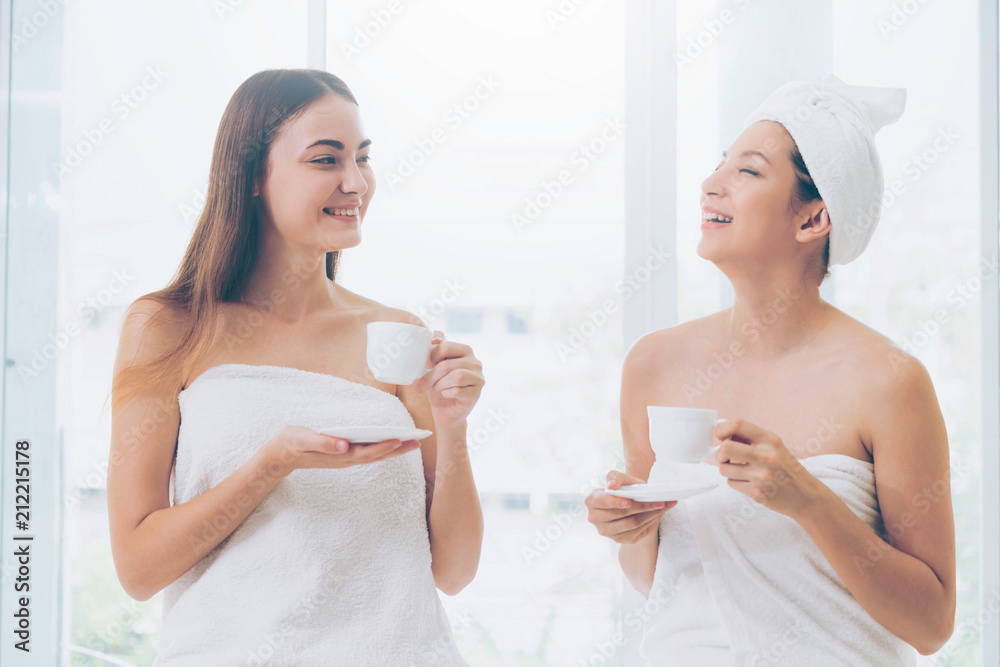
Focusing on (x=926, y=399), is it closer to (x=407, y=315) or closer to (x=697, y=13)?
(x=407, y=315)

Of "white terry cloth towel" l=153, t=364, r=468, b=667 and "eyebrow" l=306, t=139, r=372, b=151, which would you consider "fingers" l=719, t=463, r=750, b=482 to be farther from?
"eyebrow" l=306, t=139, r=372, b=151

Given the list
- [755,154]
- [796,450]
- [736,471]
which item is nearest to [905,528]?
[796,450]

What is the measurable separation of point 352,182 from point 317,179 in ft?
0.22

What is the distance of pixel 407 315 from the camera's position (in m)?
1.55

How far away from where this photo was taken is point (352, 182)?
1399 mm

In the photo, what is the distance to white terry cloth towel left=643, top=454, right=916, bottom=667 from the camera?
1290 millimetres

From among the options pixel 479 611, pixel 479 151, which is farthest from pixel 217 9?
pixel 479 611
